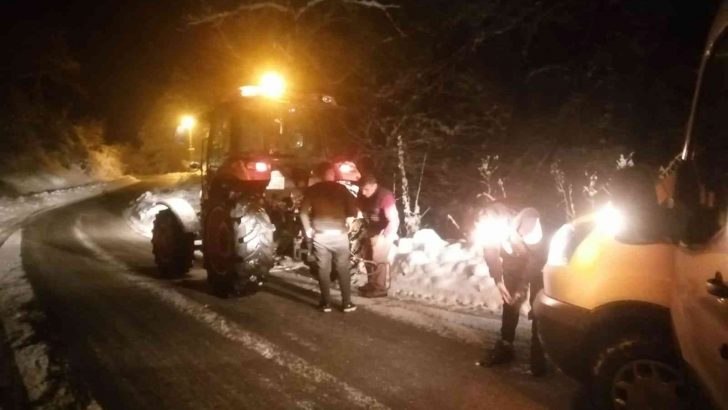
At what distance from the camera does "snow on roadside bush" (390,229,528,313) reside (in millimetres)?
8430

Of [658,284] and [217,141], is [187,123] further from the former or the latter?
[658,284]

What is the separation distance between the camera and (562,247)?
195 inches

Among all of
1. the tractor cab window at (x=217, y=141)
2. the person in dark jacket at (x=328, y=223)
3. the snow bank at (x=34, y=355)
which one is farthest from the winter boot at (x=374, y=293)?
the snow bank at (x=34, y=355)

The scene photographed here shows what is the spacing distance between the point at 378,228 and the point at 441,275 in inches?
42.8

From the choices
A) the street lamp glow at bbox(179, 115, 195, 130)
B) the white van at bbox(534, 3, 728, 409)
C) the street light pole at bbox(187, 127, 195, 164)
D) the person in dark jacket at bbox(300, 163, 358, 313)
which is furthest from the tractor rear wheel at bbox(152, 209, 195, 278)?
the white van at bbox(534, 3, 728, 409)

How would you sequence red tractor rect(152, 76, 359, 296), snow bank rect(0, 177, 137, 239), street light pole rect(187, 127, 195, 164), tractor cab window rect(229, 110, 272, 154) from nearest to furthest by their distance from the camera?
red tractor rect(152, 76, 359, 296) < tractor cab window rect(229, 110, 272, 154) < street light pole rect(187, 127, 195, 164) < snow bank rect(0, 177, 137, 239)

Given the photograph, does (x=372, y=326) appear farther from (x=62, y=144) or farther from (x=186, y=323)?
(x=62, y=144)

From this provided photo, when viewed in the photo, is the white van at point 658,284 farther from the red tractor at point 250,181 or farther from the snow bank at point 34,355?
the red tractor at point 250,181

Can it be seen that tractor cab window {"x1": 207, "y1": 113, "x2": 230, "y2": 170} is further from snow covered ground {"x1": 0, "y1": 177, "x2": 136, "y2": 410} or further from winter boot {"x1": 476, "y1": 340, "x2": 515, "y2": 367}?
winter boot {"x1": 476, "y1": 340, "x2": 515, "y2": 367}

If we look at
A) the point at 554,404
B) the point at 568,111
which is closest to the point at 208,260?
the point at 554,404

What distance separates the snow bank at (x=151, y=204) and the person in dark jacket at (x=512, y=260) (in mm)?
12134

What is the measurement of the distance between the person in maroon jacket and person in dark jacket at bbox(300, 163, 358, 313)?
33.6 inches

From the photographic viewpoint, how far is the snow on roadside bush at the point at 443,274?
27.7 feet

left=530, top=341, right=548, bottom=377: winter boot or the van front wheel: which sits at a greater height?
the van front wheel
